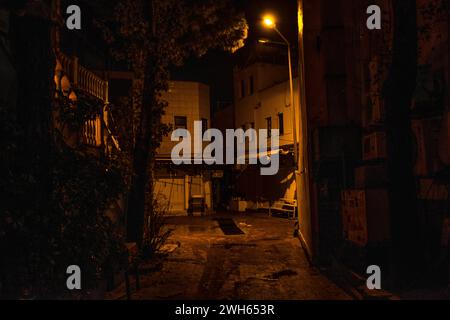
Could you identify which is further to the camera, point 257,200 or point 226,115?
point 226,115

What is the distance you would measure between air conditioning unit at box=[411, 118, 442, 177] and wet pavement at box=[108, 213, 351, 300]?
10.7 feet

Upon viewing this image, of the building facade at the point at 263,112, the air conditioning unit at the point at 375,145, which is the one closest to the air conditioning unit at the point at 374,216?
the air conditioning unit at the point at 375,145

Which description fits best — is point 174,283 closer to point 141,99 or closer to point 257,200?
point 141,99

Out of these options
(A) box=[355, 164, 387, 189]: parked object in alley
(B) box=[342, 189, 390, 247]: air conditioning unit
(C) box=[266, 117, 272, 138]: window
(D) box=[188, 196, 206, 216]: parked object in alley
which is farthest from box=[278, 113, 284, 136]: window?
(B) box=[342, 189, 390, 247]: air conditioning unit

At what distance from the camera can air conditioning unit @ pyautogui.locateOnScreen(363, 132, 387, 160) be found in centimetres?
976

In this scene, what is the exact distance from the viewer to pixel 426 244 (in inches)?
354

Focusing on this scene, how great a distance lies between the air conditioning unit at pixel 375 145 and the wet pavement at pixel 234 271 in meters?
3.29

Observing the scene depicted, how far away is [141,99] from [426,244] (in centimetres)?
871

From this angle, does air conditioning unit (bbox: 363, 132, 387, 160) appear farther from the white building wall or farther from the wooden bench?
the white building wall

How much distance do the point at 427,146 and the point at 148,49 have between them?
7834 millimetres

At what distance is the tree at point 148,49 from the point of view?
12.0 m

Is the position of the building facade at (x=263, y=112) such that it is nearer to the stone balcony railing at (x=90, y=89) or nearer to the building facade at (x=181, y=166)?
the building facade at (x=181, y=166)

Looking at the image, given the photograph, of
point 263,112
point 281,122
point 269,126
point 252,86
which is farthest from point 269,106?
point 252,86

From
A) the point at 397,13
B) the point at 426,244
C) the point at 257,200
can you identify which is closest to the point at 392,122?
the point at 397,13
